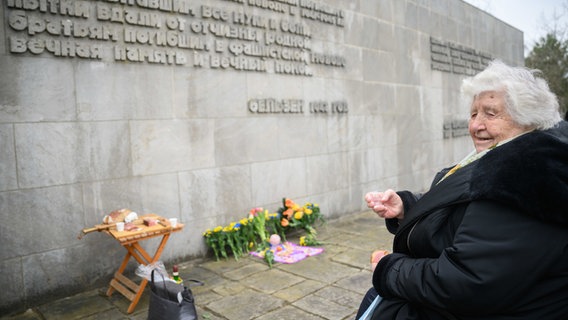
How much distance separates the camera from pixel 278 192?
569 centimetres

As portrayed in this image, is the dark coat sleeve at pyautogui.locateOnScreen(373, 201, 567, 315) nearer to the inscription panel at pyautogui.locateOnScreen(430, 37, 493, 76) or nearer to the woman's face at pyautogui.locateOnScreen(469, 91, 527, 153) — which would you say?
the woman's face at pyautogui.locateOnScreen(469, 91, 527, 153)

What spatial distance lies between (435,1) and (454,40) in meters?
1.13

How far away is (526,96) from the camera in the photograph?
5.38 ft

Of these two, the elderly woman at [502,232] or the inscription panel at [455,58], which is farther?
the inscription panel at [455,58]

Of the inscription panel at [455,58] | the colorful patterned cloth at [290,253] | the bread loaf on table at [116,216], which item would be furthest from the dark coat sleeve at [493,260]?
the inscription panel at [455,58]

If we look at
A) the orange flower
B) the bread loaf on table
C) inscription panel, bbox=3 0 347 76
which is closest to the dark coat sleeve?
the bread loaf on table

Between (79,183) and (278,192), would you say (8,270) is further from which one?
(278,192)

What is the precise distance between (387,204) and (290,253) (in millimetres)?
2923

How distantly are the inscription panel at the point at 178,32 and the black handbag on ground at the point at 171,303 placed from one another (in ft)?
7.42

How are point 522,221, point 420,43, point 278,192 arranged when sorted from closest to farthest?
point 522,221 → point 278,192 → point 420,43

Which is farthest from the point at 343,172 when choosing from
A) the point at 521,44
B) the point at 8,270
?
the point at 521,44

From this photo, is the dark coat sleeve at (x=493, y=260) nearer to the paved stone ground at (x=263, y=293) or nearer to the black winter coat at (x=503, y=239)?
the black winter coat at (x=503, y=239)

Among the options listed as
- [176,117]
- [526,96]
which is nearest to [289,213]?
[176,117]

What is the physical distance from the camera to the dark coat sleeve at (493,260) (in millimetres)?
1373
